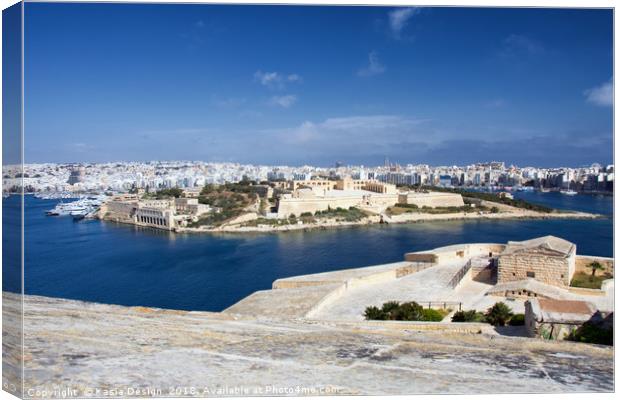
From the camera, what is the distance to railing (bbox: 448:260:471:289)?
17.3ft

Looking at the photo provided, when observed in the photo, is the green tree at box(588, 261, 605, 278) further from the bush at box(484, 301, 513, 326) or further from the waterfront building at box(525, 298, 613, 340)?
the waterfront building at box(525, 298, 613, 340)

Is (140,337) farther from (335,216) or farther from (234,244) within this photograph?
(335,216)

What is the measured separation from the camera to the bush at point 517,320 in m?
3.62

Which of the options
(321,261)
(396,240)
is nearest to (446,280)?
(321,261)

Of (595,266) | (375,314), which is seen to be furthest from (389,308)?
(595,266)

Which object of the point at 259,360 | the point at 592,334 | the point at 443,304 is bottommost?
the point at 443,304

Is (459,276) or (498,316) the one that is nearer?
(498,316)

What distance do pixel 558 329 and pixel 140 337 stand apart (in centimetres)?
209

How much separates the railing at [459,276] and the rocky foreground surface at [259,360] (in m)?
3.25

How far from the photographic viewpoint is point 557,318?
9.12 ft

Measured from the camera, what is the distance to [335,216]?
62.0 feet

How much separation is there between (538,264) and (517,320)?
169 cm

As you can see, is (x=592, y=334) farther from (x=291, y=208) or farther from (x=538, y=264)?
(x=291, y=208)

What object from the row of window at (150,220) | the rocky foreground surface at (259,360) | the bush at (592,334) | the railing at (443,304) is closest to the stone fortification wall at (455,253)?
the railing at (443,304)
